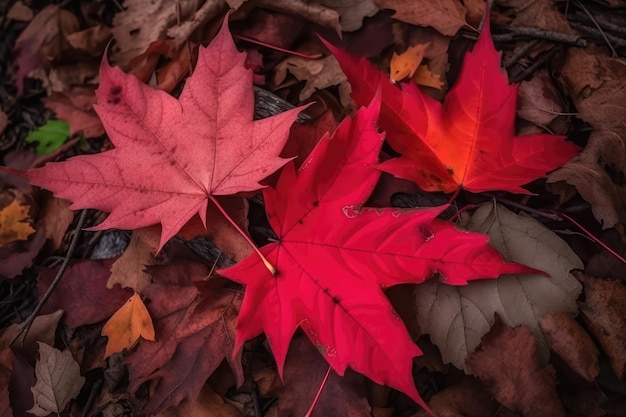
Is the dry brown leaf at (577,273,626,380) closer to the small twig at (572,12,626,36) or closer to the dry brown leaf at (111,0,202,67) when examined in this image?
the small twig at (572,12,626,36)

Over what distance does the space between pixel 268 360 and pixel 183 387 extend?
0.21 m

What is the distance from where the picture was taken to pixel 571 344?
1.04m

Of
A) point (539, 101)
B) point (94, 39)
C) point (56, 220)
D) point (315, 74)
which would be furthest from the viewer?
point (94, 39)

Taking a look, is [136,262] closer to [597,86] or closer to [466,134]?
[466,134]

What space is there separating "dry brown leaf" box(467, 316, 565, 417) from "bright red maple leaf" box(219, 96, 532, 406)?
0.53 feet

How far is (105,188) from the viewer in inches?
40.9

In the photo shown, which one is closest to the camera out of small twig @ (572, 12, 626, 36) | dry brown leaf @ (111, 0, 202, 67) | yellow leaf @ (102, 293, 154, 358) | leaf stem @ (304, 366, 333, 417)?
leaf stem @ (304, 366, 333, 417)

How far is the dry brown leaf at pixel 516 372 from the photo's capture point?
1.02 meters

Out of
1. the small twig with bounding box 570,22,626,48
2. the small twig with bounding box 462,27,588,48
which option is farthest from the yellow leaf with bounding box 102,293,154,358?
the small twig with bounding box 570,22,626,48

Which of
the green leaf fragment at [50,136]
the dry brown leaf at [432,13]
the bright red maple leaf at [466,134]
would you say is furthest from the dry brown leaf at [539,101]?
the green leaf fragment at [50,136]

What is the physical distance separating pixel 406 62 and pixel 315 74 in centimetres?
24

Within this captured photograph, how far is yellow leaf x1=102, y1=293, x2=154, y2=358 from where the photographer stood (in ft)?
3.83

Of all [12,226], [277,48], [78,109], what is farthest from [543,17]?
[12,226]

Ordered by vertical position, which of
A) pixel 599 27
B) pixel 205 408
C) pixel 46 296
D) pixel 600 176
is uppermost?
pixel 599 27
